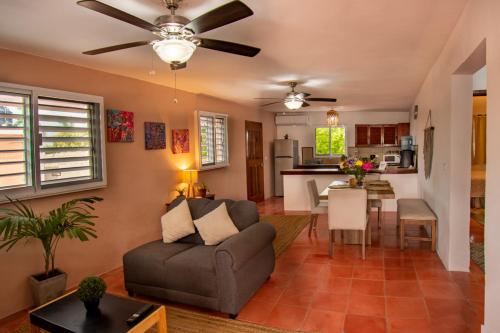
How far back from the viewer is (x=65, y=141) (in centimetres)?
366

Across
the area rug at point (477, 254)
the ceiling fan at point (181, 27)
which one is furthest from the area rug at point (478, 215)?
the ceiling fan at point (181, 27)

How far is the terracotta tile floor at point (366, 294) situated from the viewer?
108 inches

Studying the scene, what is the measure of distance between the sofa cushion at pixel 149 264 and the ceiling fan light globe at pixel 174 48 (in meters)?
1.81

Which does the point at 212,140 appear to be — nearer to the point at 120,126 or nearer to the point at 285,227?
the point at 285,227

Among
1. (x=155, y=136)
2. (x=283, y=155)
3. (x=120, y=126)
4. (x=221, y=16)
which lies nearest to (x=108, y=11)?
(x=221, y=16)

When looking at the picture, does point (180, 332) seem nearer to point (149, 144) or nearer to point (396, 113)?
point (149, 144)

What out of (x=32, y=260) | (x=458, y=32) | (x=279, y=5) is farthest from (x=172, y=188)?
(x=458, y=32)

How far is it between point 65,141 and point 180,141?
203cm

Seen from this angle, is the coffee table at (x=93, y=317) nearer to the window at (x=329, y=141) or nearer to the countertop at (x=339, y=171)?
the countertop at (x=339, y=171)

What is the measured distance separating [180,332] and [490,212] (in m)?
2.37

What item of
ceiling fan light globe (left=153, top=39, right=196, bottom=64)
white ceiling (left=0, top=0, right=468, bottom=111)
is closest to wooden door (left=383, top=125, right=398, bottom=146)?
white ceiling (left=0, top=0, right=468, bottom=111)

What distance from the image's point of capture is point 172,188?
209 inches

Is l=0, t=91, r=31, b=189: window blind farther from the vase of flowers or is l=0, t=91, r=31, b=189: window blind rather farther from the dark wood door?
the dark wood door

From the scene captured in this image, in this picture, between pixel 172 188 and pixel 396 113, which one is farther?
pixel 396 113
